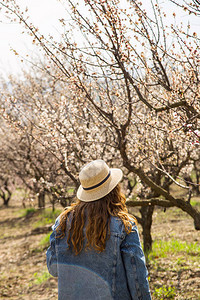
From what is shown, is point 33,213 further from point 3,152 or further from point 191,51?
A: point 191,51

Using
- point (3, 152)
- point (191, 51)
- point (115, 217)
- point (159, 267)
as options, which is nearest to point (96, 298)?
point (115, 217)

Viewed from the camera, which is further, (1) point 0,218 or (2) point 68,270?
(1) point 0,218

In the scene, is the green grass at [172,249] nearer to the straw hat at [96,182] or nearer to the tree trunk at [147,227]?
the tree trunk at [147,227]

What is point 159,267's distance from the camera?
586 centimetres

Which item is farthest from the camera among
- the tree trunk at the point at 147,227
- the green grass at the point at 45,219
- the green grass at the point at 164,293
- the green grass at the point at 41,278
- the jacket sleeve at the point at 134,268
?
the green grass at the point at 45,219

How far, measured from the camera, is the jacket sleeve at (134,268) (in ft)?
6.38

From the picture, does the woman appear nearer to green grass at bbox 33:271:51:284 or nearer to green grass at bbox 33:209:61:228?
green grass at bbox 33:271:51:284

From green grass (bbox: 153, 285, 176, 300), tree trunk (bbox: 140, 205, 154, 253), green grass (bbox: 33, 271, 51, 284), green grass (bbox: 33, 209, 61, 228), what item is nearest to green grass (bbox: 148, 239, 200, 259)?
tree trunk (bbox: 140, 205, 154, 253)

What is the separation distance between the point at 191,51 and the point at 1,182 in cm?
1963

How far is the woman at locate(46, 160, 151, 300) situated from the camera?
77.0 inches

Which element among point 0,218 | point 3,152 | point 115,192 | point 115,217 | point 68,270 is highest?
point 3,152

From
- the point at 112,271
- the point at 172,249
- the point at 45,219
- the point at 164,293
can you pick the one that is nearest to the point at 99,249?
the point at 112,271

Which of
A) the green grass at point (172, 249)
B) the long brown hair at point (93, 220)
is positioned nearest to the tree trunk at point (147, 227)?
the green grass at point (172, 249)

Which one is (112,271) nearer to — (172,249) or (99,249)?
(99,249)
